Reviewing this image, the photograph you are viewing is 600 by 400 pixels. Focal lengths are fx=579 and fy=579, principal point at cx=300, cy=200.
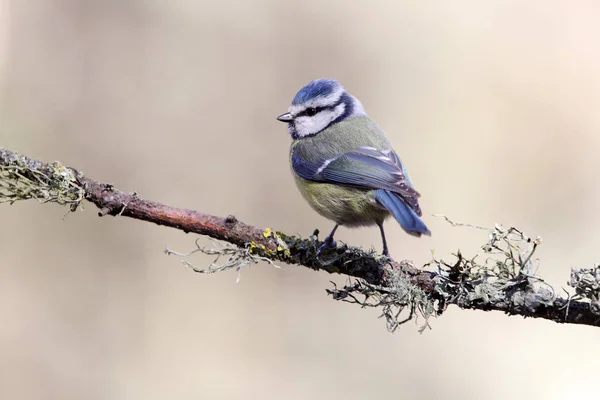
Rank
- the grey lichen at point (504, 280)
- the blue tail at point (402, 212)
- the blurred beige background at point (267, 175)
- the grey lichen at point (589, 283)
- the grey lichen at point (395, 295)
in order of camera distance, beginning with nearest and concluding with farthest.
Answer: the grey lichen at point (589, 283) < the grey lichen at point (504, 280) < the grey lichen at point (395, 295) < the blue tail at point (402, 212) < the blurred beige background at point (267, 175)

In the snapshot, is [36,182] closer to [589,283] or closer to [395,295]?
[395,295]

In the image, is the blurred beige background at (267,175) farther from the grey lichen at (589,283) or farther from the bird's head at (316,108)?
the grey lichen at (589,283)

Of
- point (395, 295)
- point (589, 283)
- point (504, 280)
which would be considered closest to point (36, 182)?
point (395, 295)

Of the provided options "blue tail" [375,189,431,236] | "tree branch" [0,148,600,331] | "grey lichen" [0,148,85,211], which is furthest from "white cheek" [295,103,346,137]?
"grey lichen" [0,148,85,211]

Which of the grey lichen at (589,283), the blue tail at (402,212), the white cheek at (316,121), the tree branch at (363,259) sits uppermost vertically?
the white cheek at (316,121)

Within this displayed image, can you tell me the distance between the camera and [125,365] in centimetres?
371

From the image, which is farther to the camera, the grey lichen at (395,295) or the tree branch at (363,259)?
the grey lichen at (395,295)

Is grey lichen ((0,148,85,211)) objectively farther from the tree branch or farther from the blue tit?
the blue tit

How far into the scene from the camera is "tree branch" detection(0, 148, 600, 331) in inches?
62.7

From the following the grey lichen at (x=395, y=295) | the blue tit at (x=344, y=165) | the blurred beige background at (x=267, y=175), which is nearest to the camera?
the grey lichen at (x=395, y=295)

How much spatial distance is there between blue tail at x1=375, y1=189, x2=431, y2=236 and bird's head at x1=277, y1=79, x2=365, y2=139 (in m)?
0.75

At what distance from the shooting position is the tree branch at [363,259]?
1.59 m

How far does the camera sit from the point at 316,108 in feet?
9.57

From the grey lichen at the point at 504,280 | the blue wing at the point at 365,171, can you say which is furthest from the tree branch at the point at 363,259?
the blue wing at the point at 365,171
